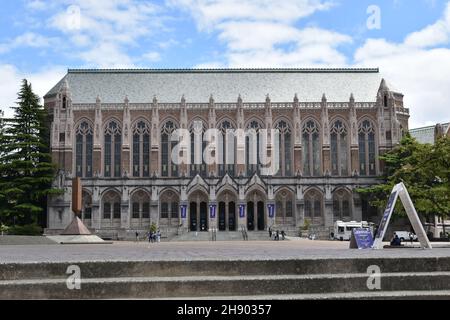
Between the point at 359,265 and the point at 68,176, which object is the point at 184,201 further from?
the point at 359,265

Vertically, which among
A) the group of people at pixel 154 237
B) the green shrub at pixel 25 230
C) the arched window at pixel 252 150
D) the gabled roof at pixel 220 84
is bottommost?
the group of people at pixel 154 237

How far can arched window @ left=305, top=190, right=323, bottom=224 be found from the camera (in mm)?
71919

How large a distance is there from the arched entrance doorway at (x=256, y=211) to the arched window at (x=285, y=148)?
400cm

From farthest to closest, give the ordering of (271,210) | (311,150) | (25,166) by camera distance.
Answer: (311,150) → (271,210) → (25,166)

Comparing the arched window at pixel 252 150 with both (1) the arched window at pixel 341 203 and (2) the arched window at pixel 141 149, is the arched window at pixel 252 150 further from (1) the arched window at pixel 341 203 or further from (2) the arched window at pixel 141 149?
(2) the arched window at pixel 141 149

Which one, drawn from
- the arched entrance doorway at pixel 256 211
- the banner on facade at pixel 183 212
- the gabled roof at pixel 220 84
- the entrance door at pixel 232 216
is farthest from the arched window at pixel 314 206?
the banner on facade at pixel 183 212

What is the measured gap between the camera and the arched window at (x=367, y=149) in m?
73.5

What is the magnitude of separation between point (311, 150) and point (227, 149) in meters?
10.5

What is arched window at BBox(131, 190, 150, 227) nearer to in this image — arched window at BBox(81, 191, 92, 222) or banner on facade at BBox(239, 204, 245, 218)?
arched window at BBox(81, 191, 92, 222)

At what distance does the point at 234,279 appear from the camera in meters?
10.0

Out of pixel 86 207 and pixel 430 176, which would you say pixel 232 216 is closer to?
pixel 86 207

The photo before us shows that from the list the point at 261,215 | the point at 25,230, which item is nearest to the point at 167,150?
the point at 261,215

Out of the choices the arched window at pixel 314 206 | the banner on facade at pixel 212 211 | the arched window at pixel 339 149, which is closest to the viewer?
the banner on facade at pixel 212 211

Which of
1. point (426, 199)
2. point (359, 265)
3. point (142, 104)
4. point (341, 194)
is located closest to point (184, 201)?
point (142, 104)
